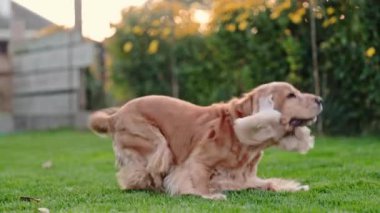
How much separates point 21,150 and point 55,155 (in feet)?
4.36

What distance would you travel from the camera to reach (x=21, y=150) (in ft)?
33.8

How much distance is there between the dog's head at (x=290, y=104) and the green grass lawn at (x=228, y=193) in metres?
0.48

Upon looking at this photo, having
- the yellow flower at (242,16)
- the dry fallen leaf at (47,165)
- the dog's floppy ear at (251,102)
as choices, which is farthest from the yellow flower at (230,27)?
the dog's floppy ear at (251,102)

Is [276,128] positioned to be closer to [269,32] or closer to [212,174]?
[212,174]

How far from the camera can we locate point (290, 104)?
4.52 metres

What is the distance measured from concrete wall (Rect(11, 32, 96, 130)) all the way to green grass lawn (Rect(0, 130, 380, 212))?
269 inches

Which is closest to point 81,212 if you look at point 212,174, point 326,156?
point 212,174

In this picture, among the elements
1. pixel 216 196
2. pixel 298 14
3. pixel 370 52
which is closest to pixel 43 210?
pixel 216 196

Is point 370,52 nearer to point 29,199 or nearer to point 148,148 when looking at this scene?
point 148,148

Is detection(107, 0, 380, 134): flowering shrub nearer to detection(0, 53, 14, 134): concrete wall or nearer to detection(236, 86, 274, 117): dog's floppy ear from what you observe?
detection(236, 86, 274, 117): dog's floppy ear

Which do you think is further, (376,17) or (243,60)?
(243,60)

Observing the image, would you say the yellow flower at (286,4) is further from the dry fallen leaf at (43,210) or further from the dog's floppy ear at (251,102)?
the dry fallen leaf at (43,210)

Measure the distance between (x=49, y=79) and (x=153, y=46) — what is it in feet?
13.7

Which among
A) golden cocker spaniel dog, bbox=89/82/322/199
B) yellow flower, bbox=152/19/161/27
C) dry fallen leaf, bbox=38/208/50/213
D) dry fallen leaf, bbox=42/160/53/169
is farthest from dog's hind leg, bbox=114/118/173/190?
yellow flower, bbox=152/19/161/27
